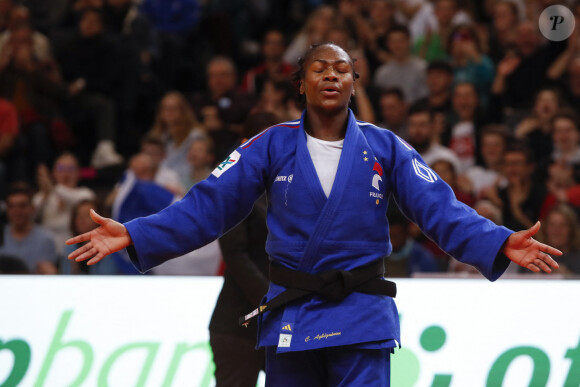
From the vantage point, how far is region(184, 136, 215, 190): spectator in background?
873 cm

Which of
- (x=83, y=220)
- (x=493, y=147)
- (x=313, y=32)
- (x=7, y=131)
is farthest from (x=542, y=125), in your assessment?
(x=7, y=131)

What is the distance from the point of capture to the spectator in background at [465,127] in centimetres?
893

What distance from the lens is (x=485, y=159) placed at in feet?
28.5

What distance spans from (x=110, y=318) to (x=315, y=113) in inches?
86.9

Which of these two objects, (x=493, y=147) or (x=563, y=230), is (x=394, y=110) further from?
(x=563, y=230)

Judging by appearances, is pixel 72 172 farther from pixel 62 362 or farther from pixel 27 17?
pixel 62 362

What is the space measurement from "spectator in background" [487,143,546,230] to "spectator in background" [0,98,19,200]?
4.84 metres

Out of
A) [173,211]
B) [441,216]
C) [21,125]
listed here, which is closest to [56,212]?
[21,125]

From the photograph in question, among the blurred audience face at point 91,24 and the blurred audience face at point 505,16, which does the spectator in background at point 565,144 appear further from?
the blurred audience face at point 91,24

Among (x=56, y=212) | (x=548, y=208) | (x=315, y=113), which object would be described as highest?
(x=315, y=113)

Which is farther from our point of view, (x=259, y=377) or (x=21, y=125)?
(x=21, y=125)

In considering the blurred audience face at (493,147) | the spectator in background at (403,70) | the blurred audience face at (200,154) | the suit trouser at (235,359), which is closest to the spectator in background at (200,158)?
the blurred audience face at (200,154)

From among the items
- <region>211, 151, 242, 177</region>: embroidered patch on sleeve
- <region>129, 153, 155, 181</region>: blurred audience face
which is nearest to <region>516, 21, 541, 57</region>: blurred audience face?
<region>129, 153, 155, 181</region>: blurred audience face

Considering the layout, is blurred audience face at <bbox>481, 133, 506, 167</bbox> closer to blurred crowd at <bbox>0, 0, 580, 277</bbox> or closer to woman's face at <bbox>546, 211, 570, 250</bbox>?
blurred crowd at <bbox>0, 0, 580, 277</bbox>
